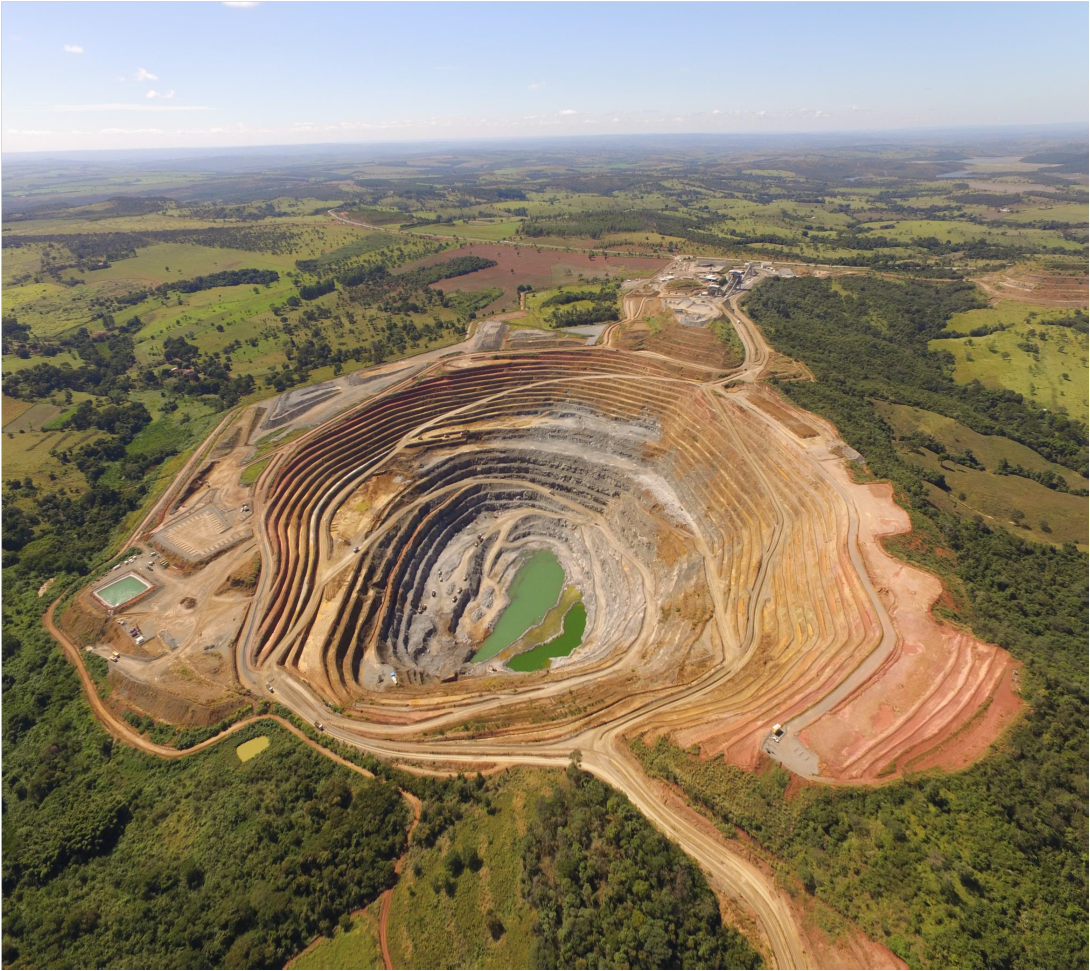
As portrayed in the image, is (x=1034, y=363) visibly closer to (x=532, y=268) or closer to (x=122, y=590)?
(x=532, y=268)

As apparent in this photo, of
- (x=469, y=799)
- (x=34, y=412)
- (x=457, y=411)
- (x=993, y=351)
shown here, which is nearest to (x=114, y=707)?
(x=469, y=799)

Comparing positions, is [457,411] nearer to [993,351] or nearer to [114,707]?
[114,707]

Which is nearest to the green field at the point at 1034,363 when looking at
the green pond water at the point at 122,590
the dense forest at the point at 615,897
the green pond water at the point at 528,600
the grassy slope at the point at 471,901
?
the green pond water at the point at 528,600

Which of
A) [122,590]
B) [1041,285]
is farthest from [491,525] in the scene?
[1041,285]

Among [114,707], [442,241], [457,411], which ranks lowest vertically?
[114,707]

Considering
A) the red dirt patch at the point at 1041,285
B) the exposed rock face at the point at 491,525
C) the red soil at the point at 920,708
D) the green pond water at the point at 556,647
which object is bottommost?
the green pond water at the point at 556,647

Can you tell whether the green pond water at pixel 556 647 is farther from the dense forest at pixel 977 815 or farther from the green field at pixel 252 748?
the green field at pixel 252 748
